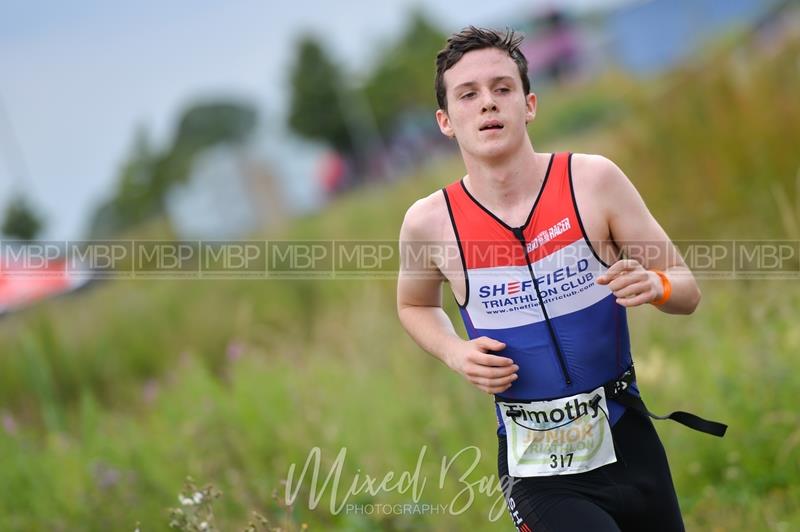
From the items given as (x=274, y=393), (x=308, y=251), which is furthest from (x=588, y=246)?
(x=308, y=251)

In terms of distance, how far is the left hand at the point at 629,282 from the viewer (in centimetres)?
278

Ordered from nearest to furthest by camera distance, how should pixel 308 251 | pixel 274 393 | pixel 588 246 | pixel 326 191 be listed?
pixel 588 246, pixel 274 393, pixel 308 251, pixel 326 191

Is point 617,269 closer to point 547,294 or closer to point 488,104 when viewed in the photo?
point 547,294

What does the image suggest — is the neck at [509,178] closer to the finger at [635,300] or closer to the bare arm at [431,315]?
the bare arm at [431,315]

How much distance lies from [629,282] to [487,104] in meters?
0.69

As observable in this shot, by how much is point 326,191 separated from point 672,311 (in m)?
34.6

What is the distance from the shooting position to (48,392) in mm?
8062

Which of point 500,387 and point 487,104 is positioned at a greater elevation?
point 487,104

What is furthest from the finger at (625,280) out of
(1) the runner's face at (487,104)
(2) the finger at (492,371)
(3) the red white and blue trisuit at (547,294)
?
(1) the runner's face at (487,104)

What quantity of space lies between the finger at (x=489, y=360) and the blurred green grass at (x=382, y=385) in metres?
1.10

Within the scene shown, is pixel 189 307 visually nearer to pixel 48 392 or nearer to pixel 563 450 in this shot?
pixel 48 392

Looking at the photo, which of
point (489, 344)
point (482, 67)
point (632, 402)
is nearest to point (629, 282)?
point (489, 344)

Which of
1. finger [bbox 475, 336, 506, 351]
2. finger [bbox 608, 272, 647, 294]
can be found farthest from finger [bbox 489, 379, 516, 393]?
finger [bbox 608, 272, 647, 294]

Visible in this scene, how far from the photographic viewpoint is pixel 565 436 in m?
3.12
